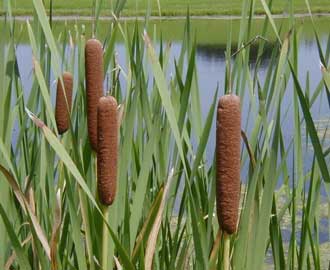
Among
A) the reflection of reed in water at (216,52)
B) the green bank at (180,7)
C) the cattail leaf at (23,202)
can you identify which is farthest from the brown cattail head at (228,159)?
the green bank at (180,7)

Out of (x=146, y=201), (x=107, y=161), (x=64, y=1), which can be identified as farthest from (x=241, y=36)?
(x=64, y=1)

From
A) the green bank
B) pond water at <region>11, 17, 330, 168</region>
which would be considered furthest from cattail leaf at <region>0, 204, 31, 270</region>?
the green bank

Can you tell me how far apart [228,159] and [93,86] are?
25cm

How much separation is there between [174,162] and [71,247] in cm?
27

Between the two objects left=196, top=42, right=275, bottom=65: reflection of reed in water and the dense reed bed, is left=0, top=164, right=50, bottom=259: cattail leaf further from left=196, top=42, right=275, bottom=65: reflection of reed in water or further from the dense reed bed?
left=196, top=42, right=275, bottom=65: reflection of reed in water

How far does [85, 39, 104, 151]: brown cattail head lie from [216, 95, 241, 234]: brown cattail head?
0.70 ft

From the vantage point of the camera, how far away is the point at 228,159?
812mm

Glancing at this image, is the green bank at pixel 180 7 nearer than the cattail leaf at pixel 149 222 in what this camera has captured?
No

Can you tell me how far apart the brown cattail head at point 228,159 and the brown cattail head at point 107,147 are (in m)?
0.13

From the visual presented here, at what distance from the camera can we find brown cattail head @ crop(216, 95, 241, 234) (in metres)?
0.81

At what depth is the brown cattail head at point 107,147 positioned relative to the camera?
84 cm

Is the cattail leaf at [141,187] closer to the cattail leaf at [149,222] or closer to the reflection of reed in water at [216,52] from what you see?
the cattail leaf at [149,222]

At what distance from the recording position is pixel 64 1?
2067 cm

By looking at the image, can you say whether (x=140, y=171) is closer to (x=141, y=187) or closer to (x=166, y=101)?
(x=141, y=187)
